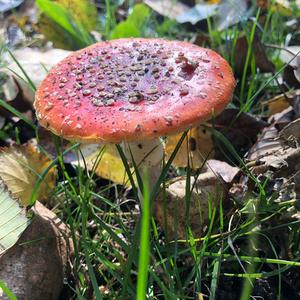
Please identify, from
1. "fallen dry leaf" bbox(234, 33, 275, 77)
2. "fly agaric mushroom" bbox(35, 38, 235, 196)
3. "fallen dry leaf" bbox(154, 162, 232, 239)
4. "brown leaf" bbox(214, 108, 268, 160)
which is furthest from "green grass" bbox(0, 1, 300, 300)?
"fallen dry leaf" bbox(234, 33, 275, 77)

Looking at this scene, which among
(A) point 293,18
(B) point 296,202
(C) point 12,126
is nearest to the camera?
(B) point 296,202

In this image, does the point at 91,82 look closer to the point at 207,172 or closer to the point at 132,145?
the point at 132,145

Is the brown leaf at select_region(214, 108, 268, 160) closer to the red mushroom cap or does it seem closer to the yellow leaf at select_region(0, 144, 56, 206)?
the red mushroom cap

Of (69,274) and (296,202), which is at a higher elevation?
(296,202)

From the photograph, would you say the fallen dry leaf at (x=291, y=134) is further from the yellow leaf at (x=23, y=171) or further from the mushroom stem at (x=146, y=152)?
the yellow leaf at (x=23, y=171)

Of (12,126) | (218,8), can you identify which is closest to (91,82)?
(12,126)

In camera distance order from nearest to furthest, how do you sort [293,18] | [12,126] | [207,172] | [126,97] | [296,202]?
1. [126,97]
2. [296,202]
3. [207,172]
4. [12,126]
5. [293,18]
